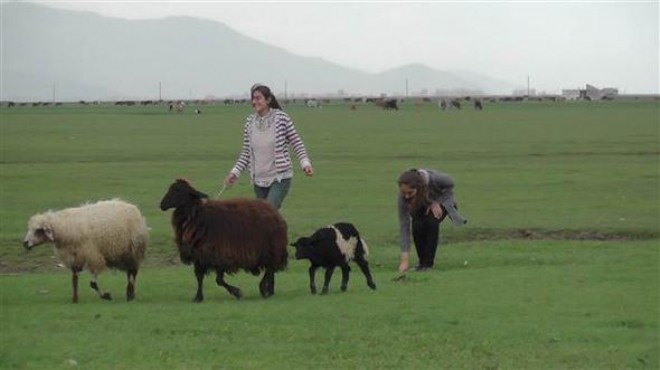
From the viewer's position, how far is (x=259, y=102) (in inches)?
570

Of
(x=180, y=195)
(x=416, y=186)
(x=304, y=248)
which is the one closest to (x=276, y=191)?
(x=304, y=248)

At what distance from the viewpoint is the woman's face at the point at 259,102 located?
14.5m

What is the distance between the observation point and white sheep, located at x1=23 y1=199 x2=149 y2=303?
14016 mm

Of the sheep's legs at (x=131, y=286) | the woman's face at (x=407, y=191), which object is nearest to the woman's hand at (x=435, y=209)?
the woman's face at (x=407, y=191)

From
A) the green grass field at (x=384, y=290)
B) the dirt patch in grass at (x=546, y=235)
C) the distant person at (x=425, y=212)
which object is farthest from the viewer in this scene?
the dirt patch in grass at (x=546, y=235)

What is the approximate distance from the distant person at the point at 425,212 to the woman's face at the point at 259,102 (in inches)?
90.2

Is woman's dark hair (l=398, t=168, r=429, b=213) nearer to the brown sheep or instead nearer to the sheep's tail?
the brown sheep

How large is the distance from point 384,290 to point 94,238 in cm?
348

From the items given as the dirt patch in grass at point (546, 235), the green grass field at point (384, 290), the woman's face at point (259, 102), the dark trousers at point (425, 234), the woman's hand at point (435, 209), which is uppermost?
the woman's face at point (259, 102)

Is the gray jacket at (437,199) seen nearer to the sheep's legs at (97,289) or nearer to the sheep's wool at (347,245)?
the sheep's wool at (347,245)

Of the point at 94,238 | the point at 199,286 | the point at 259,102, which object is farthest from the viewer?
the point at 259,102

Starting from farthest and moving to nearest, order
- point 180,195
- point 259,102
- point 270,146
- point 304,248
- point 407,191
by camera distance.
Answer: point 407,191 → point 270,146 → point 259,102 → point 304,248 → point 180,195

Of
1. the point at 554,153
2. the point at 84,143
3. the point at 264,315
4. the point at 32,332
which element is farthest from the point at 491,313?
the point at 84,143

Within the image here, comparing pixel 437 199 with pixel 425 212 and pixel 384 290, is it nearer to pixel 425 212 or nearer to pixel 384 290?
pixel 425 212
